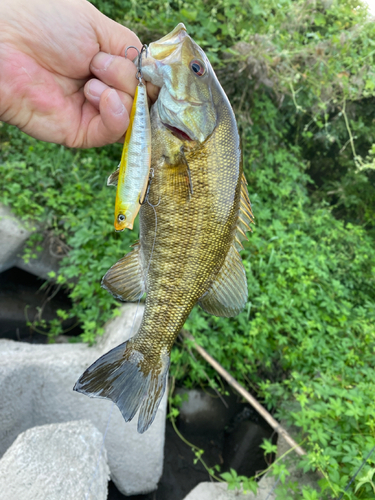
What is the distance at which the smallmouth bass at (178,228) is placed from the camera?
1.18 meters

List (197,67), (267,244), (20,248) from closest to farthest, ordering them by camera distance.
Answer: (197,67)
(20,248)
(267,244)

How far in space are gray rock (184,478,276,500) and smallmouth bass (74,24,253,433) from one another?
1.62 m

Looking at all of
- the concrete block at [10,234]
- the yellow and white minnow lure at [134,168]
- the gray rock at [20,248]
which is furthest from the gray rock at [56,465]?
the concrete block at [10,234]

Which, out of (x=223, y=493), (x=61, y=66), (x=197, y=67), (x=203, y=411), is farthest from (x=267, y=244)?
(x=61, y=66)

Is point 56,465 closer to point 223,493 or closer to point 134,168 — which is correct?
point 223,493

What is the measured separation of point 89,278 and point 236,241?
1895mm

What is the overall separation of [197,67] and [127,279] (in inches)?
36.8

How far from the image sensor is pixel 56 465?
181 cm

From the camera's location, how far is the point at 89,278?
284 cm

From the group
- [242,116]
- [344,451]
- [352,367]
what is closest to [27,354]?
[344,451]

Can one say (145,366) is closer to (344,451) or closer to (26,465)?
(26,465)

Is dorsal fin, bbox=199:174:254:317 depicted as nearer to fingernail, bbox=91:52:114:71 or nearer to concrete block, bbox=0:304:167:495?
fingernail, bbox=91:52:114:71

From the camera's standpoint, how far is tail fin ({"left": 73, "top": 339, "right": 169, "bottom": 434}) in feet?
4.16

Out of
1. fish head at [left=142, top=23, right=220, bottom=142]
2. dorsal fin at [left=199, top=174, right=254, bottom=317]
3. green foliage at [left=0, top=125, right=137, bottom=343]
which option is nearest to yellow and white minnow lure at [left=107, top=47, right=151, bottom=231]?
fish head at [left=142, top=23, right=220, bottom=142]
